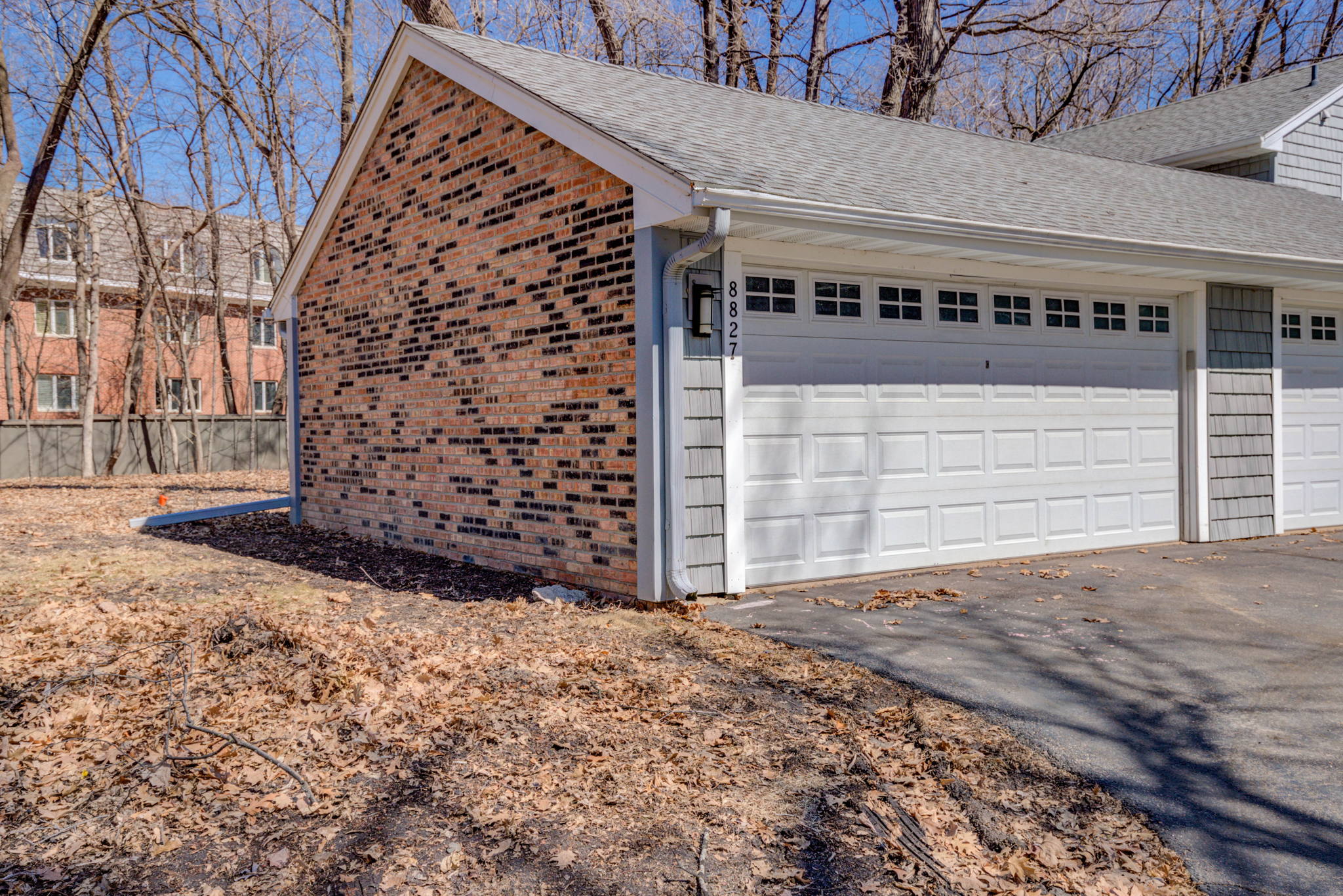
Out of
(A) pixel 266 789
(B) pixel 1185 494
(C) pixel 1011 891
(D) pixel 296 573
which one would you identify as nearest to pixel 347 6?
(D) pixel 296 573

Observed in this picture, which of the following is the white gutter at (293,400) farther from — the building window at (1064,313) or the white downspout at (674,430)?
the building window at (1064,313)

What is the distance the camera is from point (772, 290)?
285 inches

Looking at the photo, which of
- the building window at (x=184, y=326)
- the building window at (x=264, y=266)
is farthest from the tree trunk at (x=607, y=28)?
the building window at (x=264, y=266)

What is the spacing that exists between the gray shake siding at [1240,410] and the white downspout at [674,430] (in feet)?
19.8

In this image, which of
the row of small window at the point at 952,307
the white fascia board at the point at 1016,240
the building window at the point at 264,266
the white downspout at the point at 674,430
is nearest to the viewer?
the white fascia board at the point at 1016,240

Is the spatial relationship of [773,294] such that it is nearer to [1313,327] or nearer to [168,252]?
[1313,327]

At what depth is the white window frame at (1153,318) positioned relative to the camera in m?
9.28

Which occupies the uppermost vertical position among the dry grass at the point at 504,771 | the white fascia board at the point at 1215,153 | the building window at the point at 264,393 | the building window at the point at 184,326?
Answer: the white fascia board at the point at 1215,153

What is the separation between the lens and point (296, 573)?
841cm

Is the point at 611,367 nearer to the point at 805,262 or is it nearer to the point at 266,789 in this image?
the point at 805,262

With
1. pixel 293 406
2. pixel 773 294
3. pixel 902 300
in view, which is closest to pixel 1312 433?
pixel 902 300

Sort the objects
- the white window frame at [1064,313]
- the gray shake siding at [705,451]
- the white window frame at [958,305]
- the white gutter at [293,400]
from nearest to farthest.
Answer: the gray shake siding at [705,451] < the white window frame at [958,305] < the white window frame at [1064,313] < the white gutter at [293,400]

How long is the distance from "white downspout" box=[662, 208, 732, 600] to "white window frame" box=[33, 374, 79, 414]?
28395mm

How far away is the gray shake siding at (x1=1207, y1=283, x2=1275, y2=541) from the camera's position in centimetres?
964
